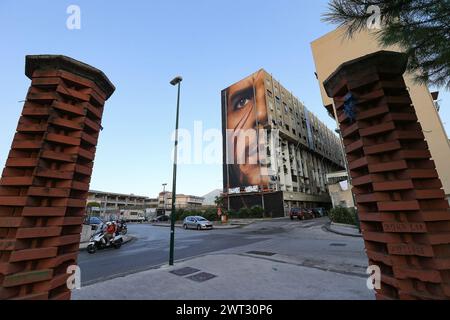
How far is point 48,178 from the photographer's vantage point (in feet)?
8.95

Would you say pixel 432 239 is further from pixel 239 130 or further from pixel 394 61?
pixel 239 130

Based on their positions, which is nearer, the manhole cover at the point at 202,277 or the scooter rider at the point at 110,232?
the manhole cover at the point at 202,277

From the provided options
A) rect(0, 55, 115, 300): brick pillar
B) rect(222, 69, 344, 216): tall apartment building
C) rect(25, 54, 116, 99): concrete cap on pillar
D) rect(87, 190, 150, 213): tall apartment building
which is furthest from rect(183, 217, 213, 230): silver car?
rect(87, 190, 150, 213): tall apartment building

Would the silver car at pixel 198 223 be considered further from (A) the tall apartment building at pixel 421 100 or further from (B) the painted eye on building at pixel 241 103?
(B) the painted eye on building at pixel 241 103

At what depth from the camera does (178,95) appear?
389 inches

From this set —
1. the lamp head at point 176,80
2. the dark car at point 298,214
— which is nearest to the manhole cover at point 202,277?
the lamp head at point 176,80

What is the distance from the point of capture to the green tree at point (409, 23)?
317 centimetres

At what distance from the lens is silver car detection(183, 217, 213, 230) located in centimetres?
2775

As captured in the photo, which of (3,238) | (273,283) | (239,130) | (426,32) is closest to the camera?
(3,238)

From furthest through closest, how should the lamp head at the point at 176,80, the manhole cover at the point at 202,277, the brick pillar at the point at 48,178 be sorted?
the lamp head at the point at 176,80, the manhole cover at the point at 202,277, the brick pillar at the point at 48,178

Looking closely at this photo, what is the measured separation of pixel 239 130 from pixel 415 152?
46.3 metres

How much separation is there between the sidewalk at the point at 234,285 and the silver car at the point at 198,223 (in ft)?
68.8

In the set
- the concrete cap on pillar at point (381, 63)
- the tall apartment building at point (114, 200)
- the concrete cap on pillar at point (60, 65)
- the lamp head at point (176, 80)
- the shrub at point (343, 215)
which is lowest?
the shrub at point (343, 215)
